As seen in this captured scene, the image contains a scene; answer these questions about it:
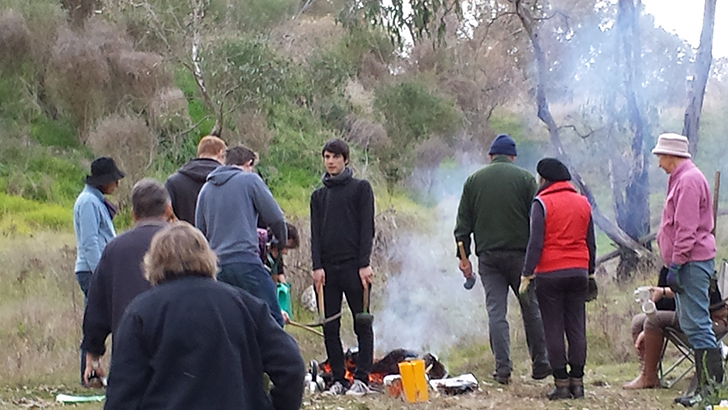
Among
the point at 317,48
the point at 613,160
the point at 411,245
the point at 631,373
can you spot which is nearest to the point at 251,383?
the point at 631,373

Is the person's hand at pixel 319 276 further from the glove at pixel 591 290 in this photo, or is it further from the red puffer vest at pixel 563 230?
the glove at pixel 591 290

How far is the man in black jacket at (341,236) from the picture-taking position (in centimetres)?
607

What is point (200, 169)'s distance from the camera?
587 centimetres

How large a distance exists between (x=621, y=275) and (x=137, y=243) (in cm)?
1025

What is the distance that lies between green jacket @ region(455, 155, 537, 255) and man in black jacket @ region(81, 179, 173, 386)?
3086mm

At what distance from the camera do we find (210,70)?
18.2m

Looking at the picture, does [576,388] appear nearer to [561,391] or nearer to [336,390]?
[561,391]

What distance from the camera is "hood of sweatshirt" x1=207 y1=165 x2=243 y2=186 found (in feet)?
17.8

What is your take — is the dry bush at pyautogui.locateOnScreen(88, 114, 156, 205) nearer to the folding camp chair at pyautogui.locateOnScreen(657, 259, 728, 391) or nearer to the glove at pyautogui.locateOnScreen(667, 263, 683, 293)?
the folding camp chair at pyautogui.locateOnScreen(657, 259, 728, 391)

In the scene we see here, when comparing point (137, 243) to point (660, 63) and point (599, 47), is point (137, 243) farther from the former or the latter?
point (660, 63)

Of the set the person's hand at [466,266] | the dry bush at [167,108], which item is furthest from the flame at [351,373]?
the dry bush at [167,108]

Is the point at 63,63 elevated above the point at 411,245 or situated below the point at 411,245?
above

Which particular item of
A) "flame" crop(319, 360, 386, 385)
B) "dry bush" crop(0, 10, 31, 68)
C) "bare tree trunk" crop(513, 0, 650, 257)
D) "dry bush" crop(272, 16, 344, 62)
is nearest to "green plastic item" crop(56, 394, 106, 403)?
"flame" crop(319, 360, 386, 385)

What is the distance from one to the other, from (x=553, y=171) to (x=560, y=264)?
61cm
